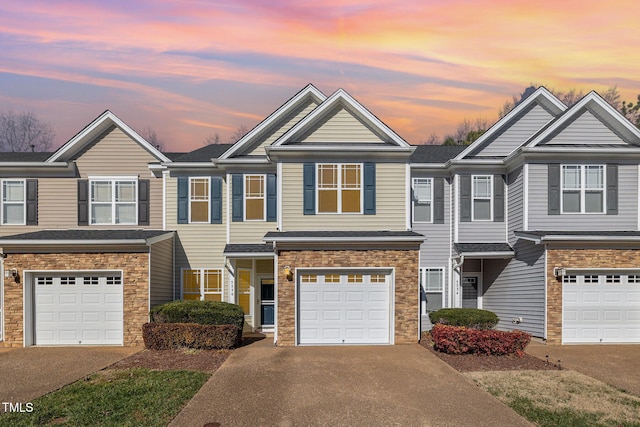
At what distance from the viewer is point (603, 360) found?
13.4 meters

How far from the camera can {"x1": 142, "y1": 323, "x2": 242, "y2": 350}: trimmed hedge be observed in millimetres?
14469

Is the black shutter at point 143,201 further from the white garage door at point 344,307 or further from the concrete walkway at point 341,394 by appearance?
the concrete walkway at point 341,394

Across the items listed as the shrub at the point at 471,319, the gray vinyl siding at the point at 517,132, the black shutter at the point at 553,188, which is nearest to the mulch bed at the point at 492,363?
the shrub at the point at 471,319

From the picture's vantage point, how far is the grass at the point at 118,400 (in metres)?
8.38

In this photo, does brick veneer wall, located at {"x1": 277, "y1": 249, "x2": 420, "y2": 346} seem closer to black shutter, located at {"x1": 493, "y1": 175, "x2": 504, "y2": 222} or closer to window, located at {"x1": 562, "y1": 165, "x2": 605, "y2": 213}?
black shutter, located at {"x1": 493, "y1": 175, "x2": 504, "y2": 222}

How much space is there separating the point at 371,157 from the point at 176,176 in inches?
300

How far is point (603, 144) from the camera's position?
1716 cm

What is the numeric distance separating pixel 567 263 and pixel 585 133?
488cm

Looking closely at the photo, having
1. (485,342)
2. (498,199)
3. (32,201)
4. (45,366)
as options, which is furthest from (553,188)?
(32,201)

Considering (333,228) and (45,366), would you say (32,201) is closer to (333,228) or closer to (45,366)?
(45,366)

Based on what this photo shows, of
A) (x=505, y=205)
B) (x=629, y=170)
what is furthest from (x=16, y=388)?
(x=629, y=170)

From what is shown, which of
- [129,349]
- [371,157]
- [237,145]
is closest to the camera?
[129,349]

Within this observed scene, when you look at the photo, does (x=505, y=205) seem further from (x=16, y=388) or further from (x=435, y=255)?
(x=16, y=388)

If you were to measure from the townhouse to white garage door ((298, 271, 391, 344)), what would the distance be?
4cm
